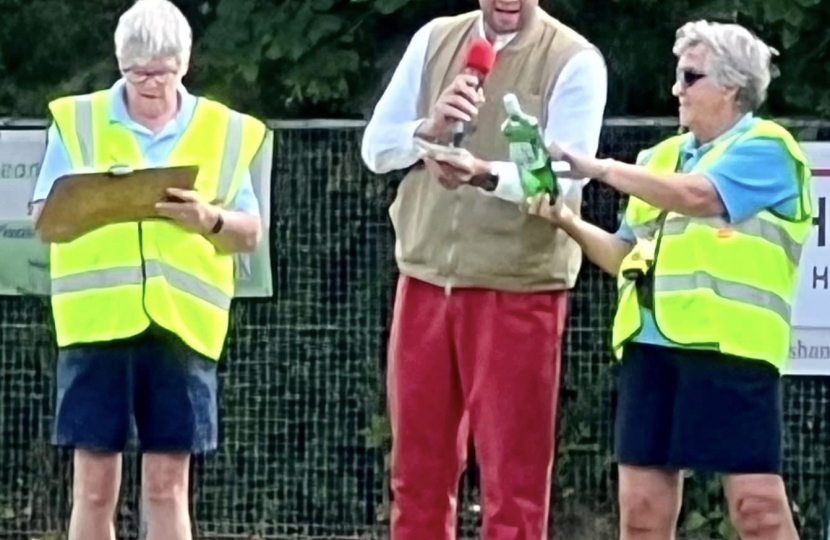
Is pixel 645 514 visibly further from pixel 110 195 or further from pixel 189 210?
pixel 110 195

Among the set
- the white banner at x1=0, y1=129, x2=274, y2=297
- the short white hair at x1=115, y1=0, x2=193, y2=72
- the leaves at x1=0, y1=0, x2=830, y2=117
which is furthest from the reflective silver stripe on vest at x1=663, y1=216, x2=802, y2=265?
the white banner at x1=0, y1=129, x2=274, y2=297

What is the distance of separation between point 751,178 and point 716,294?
32 cm

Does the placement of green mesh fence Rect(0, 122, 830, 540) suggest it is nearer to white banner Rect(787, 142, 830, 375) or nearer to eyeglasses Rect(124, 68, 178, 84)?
white banner Rect(787, 142, 830, 375)

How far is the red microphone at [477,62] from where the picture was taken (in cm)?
543

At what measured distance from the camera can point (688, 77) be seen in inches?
220

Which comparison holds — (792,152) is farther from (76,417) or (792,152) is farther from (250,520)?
(250,520)

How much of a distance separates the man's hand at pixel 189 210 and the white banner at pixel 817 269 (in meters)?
2.78

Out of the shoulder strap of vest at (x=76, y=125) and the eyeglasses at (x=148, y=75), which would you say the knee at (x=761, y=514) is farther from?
the shoulder strap of vest at (x=76, y=125)

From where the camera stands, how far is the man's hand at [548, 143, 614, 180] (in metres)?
5.40

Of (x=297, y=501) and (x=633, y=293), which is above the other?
(x=633, y=293)

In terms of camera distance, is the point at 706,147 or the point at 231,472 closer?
the point at 706,147

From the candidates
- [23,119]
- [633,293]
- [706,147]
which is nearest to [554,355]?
[633,293]

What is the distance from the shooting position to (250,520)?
8.46 m

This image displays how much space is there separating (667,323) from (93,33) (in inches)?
151
